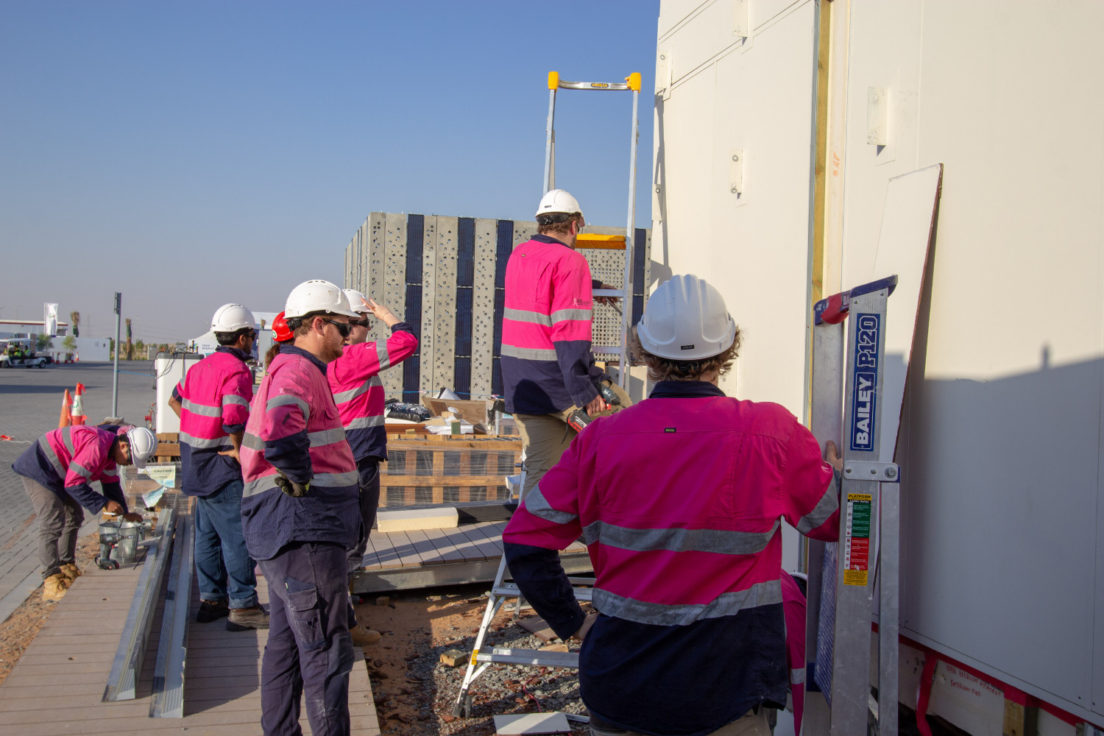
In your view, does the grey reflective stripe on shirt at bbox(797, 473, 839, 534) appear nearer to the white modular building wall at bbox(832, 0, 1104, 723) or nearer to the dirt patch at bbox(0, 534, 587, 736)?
the white modular building wall at bbox(832, 0, 1104, 723)

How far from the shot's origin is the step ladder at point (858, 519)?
2043 mm

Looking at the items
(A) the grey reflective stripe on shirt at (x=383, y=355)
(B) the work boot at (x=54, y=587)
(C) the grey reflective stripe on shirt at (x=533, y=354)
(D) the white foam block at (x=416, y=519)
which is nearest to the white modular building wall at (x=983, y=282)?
(C) the grey reflective stripe on shirt at (x=533, y=354)

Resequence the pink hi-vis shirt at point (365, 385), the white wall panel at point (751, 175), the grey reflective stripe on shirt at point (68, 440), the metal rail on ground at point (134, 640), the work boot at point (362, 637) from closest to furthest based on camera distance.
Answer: the white wall panel at point (751, 175) → the metal rail on ground at point (134, 640) → the pink hi-vis shirt at point (365, 385) → the work boot at point (362, 637) → the grey reflective stripe on shirt at point (68, 440)

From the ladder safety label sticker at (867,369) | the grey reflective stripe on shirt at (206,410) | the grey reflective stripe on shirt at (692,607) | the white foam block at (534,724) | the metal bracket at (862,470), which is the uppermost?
the ladder safety label sticker at (867,369)

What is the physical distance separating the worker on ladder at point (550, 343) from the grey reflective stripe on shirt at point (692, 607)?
1.97 metres

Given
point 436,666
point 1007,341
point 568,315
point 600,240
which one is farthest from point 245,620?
point 1007,341

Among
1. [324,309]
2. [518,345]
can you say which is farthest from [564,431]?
[324,309]

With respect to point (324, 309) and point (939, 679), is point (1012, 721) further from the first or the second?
point (324, 309)

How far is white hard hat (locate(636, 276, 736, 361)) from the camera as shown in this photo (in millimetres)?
1998

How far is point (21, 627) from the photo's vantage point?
5891 millimetres

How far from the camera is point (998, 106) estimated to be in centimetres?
250

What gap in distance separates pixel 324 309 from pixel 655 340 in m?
1.97

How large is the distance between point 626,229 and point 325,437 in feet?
8.49

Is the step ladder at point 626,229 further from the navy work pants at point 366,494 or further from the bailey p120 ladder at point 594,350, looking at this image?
the navy work pants at point 366,494
